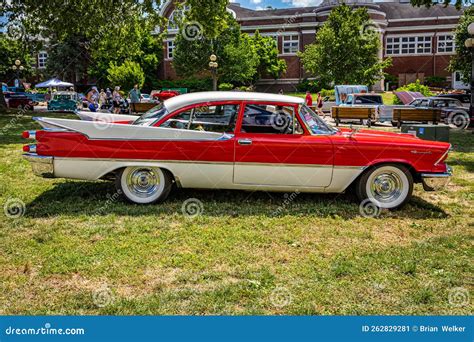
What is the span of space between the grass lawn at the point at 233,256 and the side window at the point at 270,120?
3.56 ft

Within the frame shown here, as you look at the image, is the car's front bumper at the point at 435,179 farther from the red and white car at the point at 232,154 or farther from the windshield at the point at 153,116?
the windshield at the point at 153,116

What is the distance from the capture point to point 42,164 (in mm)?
6582

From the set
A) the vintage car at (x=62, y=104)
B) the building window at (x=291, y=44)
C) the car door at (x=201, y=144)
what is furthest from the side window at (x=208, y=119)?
the building window at (x=291, y=44)

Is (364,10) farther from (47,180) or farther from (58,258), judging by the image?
(58,258)

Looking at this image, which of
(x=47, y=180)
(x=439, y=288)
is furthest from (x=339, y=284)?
(x=47, y=180)

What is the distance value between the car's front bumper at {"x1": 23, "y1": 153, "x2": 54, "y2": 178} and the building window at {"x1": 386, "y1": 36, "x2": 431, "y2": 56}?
58848 mm

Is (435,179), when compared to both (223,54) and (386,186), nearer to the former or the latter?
(386,186)

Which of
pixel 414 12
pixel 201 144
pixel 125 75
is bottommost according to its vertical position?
pixel 201 144

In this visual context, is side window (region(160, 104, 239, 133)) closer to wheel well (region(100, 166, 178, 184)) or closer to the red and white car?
the red and white car

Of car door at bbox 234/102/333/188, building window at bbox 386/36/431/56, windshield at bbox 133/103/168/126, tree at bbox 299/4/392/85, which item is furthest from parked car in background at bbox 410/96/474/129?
building window at bbox 386/36/431/56

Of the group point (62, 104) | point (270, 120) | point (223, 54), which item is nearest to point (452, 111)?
point (270, 120)

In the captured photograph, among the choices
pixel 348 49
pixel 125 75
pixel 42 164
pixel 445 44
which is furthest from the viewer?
pixel 445 44

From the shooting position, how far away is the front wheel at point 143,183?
22.2 ft

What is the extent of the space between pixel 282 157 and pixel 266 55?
1972 inches
